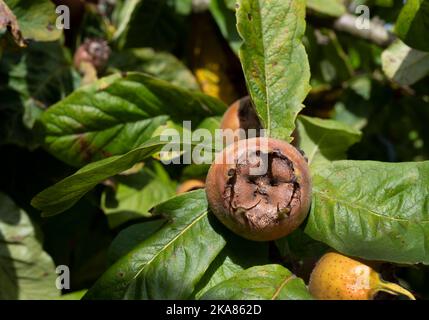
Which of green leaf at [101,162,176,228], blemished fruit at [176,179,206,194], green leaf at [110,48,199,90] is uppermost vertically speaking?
green leaf at [110,48,199,90]

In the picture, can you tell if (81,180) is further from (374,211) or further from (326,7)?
(326,7)

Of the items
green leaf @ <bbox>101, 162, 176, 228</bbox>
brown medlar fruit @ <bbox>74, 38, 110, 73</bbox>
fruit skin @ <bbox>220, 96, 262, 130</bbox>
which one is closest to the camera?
fruit skin @ <bbox>220, 96, 262, 130</bbox>

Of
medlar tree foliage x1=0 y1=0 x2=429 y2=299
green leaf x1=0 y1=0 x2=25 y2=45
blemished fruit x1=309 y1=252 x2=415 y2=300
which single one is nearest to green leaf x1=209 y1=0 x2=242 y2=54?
medlar tree foliage x1=0 y1=0 x2=429 y2=299

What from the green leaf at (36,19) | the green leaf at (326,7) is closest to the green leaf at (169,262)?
the green leaf at (36,19)

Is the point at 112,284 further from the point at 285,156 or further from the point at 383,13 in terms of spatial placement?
the point at 383,13

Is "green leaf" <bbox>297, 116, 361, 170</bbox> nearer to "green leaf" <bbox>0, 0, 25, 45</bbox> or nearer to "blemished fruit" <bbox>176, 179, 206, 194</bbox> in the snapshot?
"blemished fruit" <bbox>176, 179, 206, 194</bbox>

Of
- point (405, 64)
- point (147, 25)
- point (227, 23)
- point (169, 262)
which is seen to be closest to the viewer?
point (169, 262)

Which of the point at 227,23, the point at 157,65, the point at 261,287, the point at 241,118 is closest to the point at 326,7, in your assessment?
the point at 227,23

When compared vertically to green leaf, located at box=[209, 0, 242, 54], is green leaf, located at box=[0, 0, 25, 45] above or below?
above

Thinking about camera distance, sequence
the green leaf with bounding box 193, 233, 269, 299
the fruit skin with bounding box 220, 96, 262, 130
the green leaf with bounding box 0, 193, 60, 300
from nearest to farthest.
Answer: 1. the green leaf with bounding box 193, 233, 269, 299
2. the fruit skin with bounding box 220, 96, 262, 130
3. the green leaf with bounding box 0, 193, 60, 300
